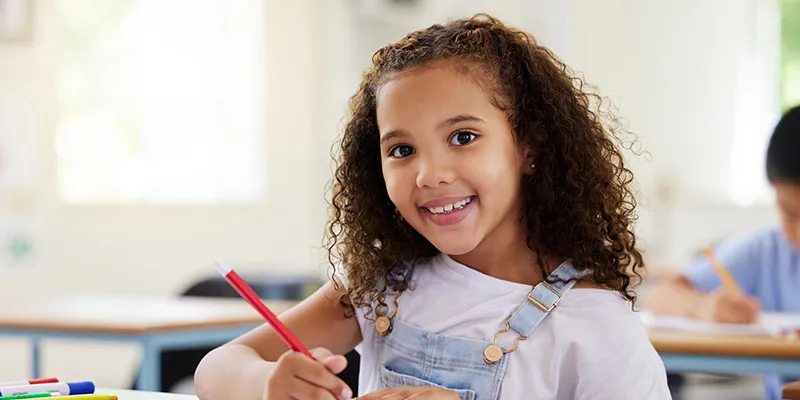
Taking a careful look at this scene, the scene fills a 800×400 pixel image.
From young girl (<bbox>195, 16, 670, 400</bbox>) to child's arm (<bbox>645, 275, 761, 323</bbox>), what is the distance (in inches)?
44.9

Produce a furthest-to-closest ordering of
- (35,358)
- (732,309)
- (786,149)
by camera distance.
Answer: (35,358) < (732,309) < (786,149)

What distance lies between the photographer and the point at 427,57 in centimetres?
119

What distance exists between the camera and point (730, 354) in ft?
6.24

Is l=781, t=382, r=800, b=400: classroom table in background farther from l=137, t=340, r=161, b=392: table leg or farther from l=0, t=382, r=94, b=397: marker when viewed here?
l=137, t=340, r=161, b=392: table leg

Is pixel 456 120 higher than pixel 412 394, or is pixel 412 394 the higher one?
pixel 456 120

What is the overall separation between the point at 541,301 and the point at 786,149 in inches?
47.3

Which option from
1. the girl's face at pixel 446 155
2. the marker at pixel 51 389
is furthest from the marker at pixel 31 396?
the girl's face at pixel 446 155

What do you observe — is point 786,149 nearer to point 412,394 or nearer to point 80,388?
point 412,394

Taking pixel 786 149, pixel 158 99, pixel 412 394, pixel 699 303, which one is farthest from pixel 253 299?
pixel 158 99

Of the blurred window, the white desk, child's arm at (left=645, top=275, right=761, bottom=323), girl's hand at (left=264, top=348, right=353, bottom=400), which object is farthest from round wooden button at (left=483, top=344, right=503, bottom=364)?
the blurred window

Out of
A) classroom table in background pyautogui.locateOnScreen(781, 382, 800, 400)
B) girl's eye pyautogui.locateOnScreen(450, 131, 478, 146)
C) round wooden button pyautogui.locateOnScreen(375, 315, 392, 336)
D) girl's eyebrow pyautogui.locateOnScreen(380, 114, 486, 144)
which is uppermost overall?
girl's eyebrow pyautogui.locateOnScreen(380, 114, 486, 144)

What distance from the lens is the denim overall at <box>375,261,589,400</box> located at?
3.83ft

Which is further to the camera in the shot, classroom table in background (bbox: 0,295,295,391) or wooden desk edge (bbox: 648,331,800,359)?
classroom table in background (bbox: 0,295,295,391)

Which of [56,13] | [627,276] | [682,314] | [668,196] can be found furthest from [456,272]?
[668,196]
